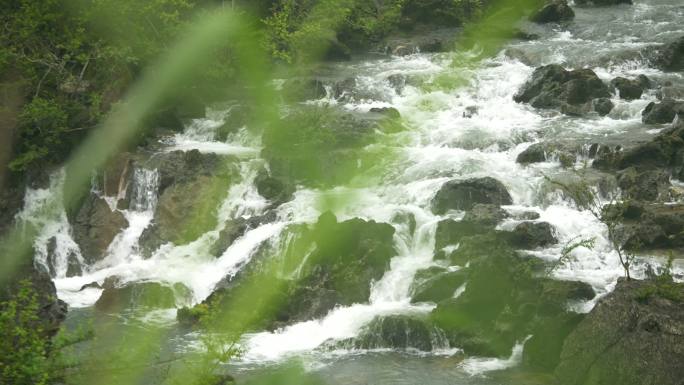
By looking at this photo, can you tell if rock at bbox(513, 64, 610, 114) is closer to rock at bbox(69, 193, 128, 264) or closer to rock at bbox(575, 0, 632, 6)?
rock at bbox(575, 0, 632, 6)

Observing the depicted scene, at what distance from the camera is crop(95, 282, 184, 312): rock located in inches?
690

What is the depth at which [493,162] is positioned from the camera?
22.5m

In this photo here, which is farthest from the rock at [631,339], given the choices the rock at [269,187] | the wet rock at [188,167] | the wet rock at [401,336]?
the wet rock at [188,167]

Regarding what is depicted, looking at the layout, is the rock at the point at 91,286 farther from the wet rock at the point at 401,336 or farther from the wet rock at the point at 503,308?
the wet rock at the point at 503,308

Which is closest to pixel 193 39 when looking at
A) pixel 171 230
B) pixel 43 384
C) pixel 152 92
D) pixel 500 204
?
pixel 152 92

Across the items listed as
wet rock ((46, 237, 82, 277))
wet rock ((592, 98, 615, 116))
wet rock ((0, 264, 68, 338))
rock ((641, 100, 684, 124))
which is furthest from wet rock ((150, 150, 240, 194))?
rock ((641, 100, 684, 124))

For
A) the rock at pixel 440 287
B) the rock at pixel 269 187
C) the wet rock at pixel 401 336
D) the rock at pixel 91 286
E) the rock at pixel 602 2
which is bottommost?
the wet rock at pixel 401 336

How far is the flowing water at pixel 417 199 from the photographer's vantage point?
48.2 feet

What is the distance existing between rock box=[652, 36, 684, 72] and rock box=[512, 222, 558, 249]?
13.3 metres

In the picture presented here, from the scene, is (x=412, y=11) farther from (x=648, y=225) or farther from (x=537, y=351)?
(x=537, y=351)

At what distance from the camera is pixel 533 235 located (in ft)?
58.3

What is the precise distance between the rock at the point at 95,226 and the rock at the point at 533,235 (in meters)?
10.7

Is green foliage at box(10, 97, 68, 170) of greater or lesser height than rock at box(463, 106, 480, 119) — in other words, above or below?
above

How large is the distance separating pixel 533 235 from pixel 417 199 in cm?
372
